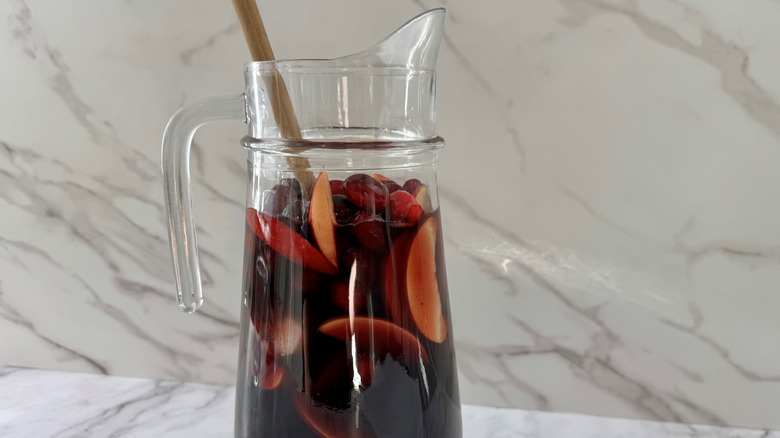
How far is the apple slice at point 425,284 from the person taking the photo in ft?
1.30

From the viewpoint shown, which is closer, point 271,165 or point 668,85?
point 271,165

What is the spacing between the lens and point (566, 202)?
0.55 meters

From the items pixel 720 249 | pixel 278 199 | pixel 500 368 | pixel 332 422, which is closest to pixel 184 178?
pixel 278 199

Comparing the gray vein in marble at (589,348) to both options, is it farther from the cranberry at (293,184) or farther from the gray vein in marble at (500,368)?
the cranberry at (293,184)

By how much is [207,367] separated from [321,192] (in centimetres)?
37

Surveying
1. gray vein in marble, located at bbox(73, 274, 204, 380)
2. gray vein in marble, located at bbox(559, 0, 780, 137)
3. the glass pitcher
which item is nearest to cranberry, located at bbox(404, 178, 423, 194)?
the glass pitcher

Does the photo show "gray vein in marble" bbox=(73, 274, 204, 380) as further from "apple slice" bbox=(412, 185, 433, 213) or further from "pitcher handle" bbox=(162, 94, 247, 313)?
"apple slice" bbox=(412, 185, 433, 213)

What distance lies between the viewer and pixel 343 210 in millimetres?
382

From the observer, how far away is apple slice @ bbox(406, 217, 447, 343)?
396mm

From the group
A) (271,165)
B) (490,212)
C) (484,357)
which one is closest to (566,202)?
(490,212)

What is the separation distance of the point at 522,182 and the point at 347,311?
24cm

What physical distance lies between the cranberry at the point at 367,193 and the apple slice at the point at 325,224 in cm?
1

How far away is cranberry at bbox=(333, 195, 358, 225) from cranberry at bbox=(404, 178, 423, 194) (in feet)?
0.13

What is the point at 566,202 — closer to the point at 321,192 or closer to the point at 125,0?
the point at 321,192
